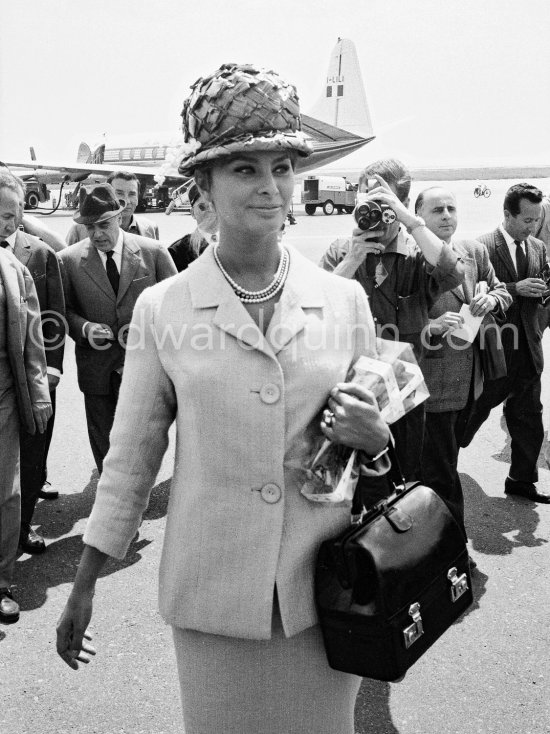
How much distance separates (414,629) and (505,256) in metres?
3.80

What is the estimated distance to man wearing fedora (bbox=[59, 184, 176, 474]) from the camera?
481cm

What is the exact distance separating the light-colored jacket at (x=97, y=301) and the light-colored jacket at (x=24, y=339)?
31.9 inches

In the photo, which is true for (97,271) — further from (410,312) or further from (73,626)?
(73,626)

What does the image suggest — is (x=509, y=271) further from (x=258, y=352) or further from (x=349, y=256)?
(x=258, y=352)

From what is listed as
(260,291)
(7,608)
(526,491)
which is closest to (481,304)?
(526,491)

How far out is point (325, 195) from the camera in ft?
134

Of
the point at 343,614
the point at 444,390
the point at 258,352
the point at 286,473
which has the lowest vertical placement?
the point at 444,390

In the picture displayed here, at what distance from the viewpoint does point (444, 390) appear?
4.16 metres

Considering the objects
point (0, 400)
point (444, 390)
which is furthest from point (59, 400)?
point (444, 390)

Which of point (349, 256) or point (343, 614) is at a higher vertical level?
point (349, 256)

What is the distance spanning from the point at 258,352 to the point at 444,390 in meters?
2.68

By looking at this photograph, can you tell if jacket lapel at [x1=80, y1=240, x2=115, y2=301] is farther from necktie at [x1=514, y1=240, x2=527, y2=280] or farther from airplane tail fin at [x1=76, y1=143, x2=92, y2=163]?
airplane tail fin at [x1=76, y1=143, x2=92, y2=163]

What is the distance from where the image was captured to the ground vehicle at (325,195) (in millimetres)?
40625

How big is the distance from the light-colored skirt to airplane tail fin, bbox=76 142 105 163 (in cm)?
5249
